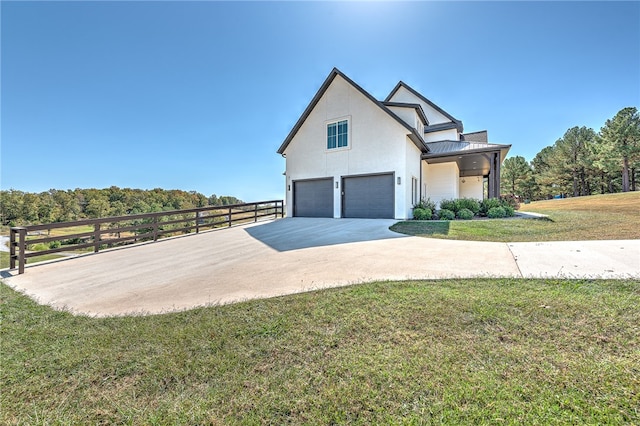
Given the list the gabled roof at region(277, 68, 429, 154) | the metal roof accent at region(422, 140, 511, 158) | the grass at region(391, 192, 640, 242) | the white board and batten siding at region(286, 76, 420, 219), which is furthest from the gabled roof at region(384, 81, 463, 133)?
the grass at region(391, 192, 640, 242)

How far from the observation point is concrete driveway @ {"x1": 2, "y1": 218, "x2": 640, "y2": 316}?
4188 millimetres

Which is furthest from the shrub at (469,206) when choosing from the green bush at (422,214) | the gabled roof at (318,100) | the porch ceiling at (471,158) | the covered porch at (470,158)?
the gabled roof at (318,100)

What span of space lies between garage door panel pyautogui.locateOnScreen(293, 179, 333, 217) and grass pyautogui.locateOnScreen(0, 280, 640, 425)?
11.6m

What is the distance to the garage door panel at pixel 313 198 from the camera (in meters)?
15.0

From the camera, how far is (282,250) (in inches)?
284

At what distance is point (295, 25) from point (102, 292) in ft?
39.6

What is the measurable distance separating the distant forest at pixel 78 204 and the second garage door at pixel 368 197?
4110cm

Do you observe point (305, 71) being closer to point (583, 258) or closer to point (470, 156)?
point (470, 156)

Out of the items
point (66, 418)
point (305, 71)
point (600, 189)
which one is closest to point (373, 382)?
point (66, 418)

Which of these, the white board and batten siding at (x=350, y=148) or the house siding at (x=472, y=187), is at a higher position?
the white board and batten siding at (x=350, y=148)

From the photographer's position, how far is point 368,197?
45.6ft

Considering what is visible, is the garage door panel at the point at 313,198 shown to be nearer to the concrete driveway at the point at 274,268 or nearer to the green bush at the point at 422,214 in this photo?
the green bush at the point at 422,214

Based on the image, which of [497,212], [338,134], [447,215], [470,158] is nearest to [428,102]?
[470,158]

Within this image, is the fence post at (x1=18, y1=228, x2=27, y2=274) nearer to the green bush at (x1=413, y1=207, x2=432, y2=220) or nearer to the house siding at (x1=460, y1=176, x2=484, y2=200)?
the green bush at (x1=413, y1=207, x2=432, y2=220)
